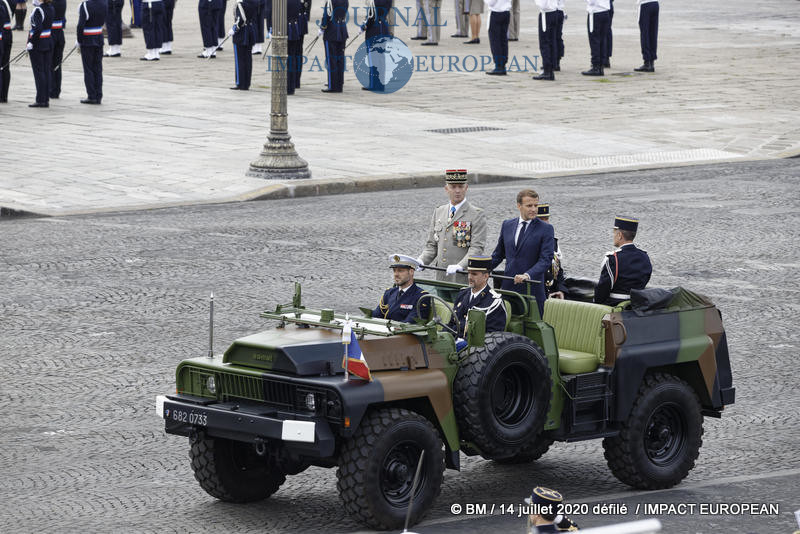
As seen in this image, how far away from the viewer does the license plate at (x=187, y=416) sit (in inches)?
316

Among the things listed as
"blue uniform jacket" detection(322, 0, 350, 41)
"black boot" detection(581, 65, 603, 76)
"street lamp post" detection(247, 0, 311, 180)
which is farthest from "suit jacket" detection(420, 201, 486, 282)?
"black boot" detection(581, 65, 603, 76)

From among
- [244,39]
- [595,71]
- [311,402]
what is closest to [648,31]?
[595,71]

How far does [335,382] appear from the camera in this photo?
7.73 meters

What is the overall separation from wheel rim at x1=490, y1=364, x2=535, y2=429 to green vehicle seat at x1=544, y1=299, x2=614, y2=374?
0.45m

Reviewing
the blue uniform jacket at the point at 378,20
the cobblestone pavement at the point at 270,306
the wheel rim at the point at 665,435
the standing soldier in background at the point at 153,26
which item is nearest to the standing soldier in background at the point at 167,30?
the standing soldier in background at the point at 153,26

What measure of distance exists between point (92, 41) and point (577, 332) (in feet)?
70.7

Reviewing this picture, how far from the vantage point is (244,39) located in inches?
1196

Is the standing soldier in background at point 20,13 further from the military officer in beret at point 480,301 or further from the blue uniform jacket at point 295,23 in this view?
the military officer in beret at point 480,301

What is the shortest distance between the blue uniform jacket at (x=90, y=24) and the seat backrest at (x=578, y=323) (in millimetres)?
→ 21236

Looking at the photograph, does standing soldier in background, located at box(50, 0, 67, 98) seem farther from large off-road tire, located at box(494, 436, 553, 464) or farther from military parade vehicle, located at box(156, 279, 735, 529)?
large off-road tire, located at box(494, 436, 553, 464)

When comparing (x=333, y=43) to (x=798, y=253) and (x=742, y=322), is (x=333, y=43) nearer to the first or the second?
(x=798, y=253)

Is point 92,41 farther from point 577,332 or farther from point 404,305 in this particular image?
point 577,332

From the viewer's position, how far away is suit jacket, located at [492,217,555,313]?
10.2 meters

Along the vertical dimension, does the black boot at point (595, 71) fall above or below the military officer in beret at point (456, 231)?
above
